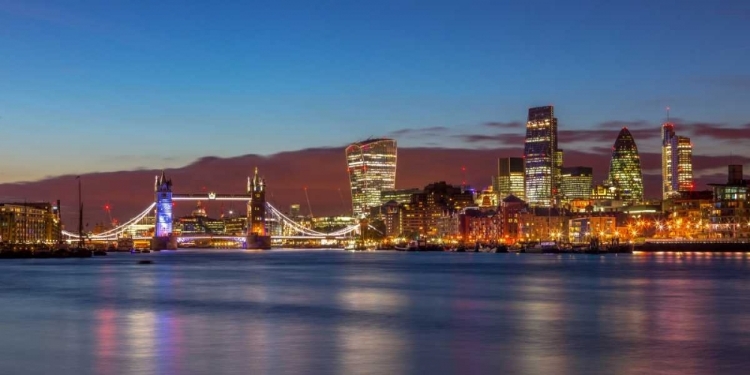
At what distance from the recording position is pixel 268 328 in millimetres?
29750

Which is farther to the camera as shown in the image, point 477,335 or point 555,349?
point 477,335

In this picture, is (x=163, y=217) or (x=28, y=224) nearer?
(x=28, y=224)

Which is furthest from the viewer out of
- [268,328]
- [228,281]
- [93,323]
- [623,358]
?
[228,281]

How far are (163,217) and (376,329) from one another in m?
168

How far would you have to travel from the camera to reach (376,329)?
97.2 feet

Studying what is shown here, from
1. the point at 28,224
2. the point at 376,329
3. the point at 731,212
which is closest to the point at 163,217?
the point at 28,224

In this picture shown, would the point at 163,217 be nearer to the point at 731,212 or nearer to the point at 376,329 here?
the point at 731,212

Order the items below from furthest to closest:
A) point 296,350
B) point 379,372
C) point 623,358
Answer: point 296,350, point 623,358, point 379,372

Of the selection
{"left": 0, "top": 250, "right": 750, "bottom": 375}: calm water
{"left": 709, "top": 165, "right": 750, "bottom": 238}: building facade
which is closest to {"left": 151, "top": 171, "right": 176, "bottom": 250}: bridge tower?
{"left": 709, "top": 165, "right": 750, "bottom": 238}: building facade

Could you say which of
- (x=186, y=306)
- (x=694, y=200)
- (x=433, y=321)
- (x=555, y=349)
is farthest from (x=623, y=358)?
(x=694, y=200)

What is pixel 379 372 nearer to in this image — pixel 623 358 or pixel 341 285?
pixel 623 358

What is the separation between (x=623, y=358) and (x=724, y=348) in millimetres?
3516

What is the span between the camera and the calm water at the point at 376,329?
21.6 metres

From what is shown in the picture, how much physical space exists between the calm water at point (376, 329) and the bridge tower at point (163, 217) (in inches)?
5538
